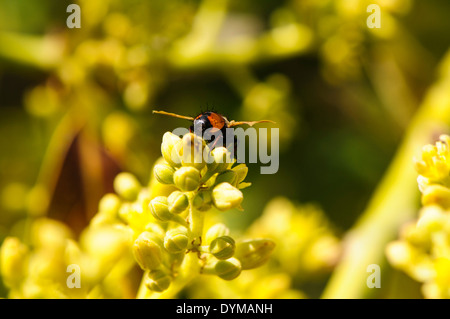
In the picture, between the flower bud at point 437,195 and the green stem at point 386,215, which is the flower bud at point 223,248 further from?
the green stem at point 386,215

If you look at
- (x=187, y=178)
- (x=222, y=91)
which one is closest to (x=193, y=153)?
(x=187, y=178)

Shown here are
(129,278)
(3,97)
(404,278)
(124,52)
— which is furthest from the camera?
(3,97)

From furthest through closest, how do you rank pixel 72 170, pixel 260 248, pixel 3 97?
pixel 3 97
pixel 72 170
pixel 260 248

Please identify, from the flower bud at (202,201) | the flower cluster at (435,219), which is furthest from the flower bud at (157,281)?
the flower cluster at (435,219)
